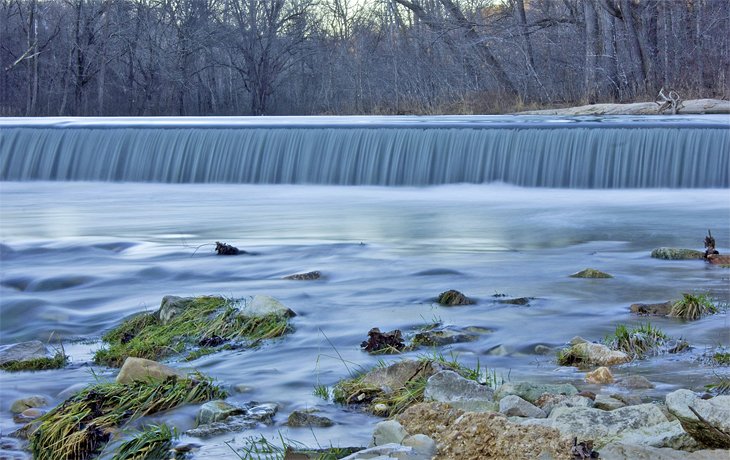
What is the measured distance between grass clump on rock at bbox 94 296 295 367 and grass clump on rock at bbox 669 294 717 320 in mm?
2251

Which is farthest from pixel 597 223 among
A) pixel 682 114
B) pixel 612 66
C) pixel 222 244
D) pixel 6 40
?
pixel 6 40

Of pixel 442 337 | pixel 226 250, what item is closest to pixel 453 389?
pixel 442 337

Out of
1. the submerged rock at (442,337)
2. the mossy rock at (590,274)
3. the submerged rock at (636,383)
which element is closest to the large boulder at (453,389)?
the submerged rock at (636,383)

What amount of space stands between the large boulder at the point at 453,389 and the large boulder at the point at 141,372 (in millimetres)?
1259

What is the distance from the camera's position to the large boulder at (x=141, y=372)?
4922 mm

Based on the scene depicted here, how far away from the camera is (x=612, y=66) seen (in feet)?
81.8

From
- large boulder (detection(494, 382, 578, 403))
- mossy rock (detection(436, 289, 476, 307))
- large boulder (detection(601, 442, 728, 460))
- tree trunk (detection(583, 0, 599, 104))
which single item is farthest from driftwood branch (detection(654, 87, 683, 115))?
large boulder (detection(601, 442, 728, 460))

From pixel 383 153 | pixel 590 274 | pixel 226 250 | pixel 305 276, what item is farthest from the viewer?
pixel 383 153

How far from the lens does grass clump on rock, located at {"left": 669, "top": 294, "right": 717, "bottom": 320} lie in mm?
6320

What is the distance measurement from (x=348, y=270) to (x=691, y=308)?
10.2 ft

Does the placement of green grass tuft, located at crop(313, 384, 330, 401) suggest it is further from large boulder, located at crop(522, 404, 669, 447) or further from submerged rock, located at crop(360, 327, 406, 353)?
large boulder, located at crop(522, 404, 669, 447)

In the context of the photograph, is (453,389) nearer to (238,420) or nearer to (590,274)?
(238,420)

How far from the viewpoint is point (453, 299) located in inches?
280

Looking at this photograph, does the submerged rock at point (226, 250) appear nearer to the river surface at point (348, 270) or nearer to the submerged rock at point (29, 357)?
the river surface at point (348, 270)
